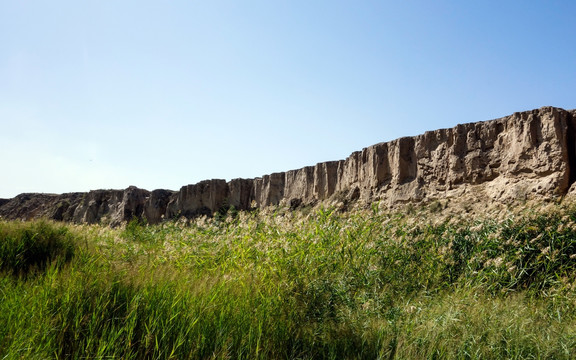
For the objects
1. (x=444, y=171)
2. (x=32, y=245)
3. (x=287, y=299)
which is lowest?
(x=287, y=299)

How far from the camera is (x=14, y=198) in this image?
54.7 meters

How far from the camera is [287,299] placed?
4488 mm

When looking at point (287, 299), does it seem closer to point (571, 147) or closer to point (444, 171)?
point (571, 147)

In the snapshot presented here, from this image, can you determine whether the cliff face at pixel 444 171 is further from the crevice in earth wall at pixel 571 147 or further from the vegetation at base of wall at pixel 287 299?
the vegetation at base of wall at pixel 287 299

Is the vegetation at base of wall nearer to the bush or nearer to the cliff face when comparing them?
the bush

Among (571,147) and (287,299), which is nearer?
(287,299)

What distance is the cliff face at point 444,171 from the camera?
1652 centimetres

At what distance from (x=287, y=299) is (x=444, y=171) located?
61.5 ft

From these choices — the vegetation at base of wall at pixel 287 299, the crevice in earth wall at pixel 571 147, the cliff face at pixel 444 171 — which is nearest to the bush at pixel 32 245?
the vegetation at base of wall at pixel 287 299

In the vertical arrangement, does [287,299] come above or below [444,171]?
below

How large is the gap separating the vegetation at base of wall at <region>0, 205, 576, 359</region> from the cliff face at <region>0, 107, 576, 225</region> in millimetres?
1913

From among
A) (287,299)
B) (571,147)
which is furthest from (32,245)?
(571,147)

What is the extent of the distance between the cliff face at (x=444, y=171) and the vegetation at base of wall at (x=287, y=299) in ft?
6.28

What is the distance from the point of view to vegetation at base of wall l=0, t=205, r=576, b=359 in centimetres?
311
